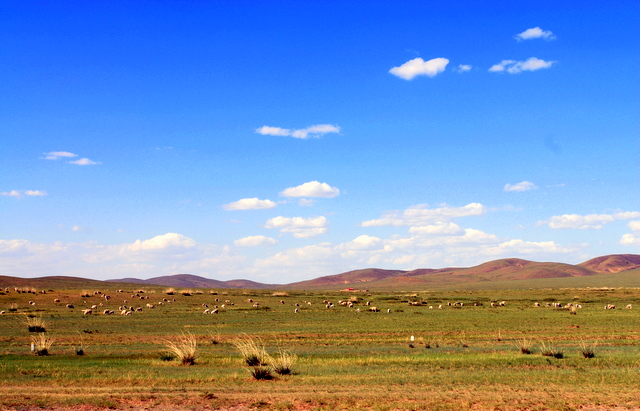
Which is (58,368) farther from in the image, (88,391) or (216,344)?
(216,344)

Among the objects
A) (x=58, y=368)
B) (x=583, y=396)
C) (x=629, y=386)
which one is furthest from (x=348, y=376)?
(x=58, y=368)

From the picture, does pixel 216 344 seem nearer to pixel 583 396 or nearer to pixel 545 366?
pixel 545 366

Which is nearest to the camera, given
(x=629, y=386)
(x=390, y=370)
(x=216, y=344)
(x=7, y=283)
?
(x=629, y=386)

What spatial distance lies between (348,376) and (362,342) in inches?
452

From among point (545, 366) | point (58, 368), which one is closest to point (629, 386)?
point (545, 366)

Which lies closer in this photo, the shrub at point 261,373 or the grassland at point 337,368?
the grassland at point 337,368

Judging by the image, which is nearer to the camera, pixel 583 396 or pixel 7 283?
pixel 583 396

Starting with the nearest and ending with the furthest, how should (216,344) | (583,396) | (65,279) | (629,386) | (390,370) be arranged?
1. (583,396)
2. (629,386)
3. (390,370)
4. (216,344)
5. (65,279)

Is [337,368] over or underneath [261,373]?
underneath

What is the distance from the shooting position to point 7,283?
10450 cm

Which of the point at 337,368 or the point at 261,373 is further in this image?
the point at 337,368

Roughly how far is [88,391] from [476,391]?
10408 millimetres

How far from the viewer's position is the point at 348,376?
59.6 feet

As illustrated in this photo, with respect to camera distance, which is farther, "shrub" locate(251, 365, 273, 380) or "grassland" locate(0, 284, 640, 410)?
"shrub" locate(251, 365, 273, 380)
